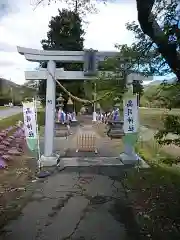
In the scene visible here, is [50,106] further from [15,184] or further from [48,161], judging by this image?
[15,184]

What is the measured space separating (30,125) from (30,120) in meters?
0.16

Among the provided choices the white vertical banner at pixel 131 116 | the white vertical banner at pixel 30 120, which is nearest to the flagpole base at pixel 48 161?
the white vertical banner at pixel 30 120

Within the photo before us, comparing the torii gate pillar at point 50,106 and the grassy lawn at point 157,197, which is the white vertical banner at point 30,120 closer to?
the torii gate pillar at point 50,106

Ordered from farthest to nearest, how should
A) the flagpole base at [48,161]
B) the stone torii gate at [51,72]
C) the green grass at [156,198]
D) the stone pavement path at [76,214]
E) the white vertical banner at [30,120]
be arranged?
1. the flagpole base at [48,161]
2. the stone torii gate at [51,72]
3. the white vertical banner at [30,120]
4. the green grass at [156,198]
5. the stone pavement path at [76,214]

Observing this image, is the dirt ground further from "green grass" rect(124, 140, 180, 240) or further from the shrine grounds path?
"green grass" rect(124, 140, 180, 240)

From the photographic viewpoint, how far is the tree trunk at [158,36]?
4.07 m

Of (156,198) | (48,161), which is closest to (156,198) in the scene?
(156,198)

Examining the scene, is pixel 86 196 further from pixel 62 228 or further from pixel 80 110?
pixel 80 110

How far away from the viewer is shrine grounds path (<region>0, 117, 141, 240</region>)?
17.3ft

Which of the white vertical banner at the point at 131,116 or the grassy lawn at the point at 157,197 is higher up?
the white vertical banner at the point at 131,116

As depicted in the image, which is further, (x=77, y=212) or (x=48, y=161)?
(x=48, y=161)

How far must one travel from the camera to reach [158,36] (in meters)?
4.16

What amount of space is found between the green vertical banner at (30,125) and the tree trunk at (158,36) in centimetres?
642

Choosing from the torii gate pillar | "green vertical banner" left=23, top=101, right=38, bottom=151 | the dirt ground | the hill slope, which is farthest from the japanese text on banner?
the hill slope
